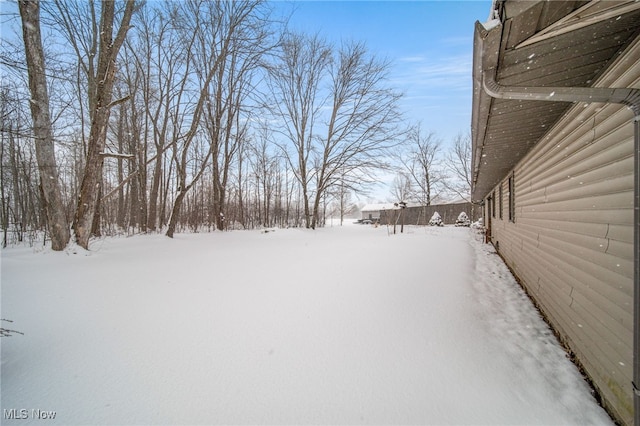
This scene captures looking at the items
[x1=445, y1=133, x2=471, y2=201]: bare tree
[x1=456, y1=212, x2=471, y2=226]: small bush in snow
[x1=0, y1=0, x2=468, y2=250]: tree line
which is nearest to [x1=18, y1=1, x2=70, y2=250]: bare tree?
[x1=0, y1=0, x2=468, y2=250]: tree line

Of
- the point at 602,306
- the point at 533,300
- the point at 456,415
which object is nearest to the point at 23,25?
the point at 456,415

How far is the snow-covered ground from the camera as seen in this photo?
1653 mm

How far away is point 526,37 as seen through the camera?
1.53m

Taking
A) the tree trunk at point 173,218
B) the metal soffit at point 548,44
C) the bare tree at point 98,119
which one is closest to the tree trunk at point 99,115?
the bare tree at point 98,119

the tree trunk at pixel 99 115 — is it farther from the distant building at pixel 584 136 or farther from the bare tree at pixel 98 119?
the distant building at pixel 584 136

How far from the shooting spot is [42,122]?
482 centimetres

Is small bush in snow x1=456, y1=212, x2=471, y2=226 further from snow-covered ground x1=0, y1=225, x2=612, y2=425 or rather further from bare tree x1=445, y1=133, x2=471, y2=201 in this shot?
snow-covered ground x1=0, y1=225, x2=612, y2=425

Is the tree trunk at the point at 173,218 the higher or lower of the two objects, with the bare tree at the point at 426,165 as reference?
lower

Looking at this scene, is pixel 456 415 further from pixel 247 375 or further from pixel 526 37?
pixel 526 37

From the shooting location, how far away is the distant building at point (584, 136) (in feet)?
4.81

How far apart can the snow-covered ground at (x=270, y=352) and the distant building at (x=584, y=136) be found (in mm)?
342

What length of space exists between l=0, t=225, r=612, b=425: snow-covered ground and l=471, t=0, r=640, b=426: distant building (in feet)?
1.12

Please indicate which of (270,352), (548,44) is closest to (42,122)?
(270,352)

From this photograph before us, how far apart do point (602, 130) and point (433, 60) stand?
544 centimetres
